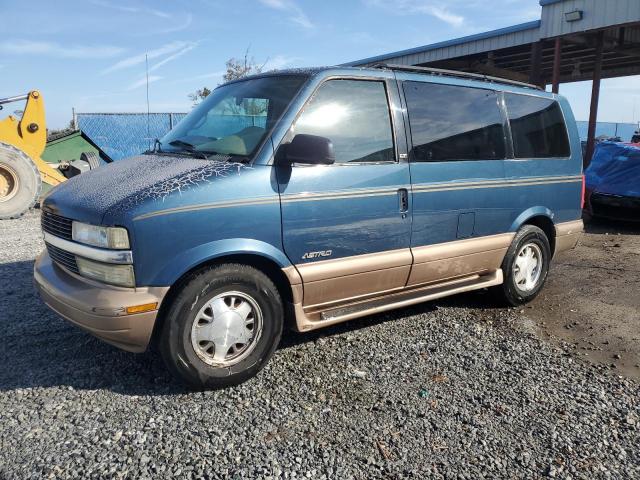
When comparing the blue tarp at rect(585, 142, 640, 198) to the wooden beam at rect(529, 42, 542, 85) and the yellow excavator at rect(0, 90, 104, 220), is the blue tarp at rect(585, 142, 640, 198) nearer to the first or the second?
the wooden beam at rect(529, 42, 542, 85)

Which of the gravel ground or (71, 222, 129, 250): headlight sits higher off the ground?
(71, 222, 129, 250): headlight

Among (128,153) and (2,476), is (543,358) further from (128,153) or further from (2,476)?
(128,153)

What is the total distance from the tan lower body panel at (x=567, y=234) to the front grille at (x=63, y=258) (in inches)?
171

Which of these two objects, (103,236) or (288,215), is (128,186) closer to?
(103,236)

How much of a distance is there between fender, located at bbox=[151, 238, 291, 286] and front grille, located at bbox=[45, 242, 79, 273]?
0.60m

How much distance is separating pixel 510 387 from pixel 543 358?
62 cm

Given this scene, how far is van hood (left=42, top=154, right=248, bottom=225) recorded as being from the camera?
2889 millimetres

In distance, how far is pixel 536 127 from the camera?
4867 millimetres

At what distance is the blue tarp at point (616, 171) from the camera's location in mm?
8820

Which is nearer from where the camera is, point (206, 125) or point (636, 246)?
point (206, 125)

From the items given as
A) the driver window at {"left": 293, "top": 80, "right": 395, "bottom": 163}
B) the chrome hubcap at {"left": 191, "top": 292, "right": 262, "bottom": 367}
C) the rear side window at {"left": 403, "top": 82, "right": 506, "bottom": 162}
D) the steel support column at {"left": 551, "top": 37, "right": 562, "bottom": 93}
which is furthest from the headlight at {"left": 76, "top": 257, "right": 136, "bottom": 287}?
the steel support column at {"left": 551, "top": 37, "right": 562, "bottom": 93}

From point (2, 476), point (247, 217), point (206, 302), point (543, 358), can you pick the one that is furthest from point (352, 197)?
point (2, 476)

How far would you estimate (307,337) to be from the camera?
407cm

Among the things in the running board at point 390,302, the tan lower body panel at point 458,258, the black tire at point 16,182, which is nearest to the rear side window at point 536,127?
the tan lower body panel at point 458,258
